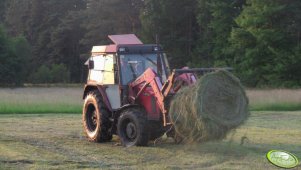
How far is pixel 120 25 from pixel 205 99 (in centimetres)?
4227

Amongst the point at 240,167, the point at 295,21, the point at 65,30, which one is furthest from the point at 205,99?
the point at 65,30

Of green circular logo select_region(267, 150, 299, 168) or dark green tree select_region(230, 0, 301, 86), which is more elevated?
dark green tree select_region(230, 0, 301, 86)

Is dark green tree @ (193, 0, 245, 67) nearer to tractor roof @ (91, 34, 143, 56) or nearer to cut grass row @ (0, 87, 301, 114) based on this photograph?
cut grass row @ (0, 87, 301, 114)

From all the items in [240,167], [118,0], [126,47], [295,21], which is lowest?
[240,167]

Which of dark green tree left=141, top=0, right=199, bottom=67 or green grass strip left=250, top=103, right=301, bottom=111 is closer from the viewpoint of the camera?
green grass strip left=250, top=103, right=301, bottom=111

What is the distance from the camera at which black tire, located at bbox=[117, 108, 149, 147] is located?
1056 cm

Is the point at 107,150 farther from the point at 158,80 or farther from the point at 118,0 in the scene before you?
the point at 118,0

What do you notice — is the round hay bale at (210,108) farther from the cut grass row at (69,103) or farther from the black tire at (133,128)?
the cut grass row at (69,103)

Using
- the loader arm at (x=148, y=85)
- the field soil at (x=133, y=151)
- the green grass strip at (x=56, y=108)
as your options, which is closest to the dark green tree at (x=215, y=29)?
the green grass strip at (x=56, y=108)

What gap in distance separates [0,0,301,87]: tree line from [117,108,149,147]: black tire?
27.0 metres

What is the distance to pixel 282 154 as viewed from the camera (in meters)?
9.52

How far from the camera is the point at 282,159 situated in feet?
30.2

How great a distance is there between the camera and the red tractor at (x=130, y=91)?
10.6 m

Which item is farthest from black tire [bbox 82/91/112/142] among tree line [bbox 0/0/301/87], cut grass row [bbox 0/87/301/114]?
tree line [bbox 0/0/301/87]
